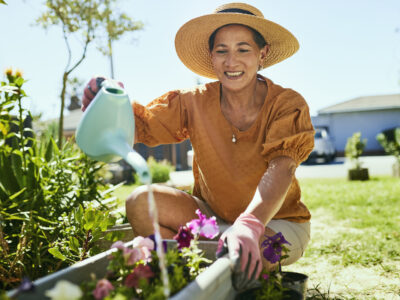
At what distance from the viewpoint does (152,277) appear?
0.99 m

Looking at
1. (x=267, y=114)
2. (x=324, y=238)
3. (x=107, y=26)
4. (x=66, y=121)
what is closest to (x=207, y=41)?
(x=267, y=114)

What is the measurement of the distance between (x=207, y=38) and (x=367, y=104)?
25.0 metres

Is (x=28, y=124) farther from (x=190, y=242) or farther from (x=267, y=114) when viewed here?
(x=190, y=242)

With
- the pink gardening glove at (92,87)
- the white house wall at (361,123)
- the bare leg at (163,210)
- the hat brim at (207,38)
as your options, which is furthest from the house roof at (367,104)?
the pink gardening glove at (92,87)

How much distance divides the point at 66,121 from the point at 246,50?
2370 cm

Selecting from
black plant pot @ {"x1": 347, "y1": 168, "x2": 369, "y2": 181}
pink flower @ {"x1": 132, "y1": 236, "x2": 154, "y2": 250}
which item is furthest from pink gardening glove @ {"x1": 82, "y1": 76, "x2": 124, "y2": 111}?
black plant pot @ {"x1": 347, "y1": 168, "x2": 369, "y2": 181}

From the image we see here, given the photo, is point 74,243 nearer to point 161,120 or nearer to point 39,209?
point 39,209

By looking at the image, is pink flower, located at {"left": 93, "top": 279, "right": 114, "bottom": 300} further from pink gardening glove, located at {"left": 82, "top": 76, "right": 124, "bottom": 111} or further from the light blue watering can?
pink gardening glove, located at {"left": 82, "top": 76, "right": 124, "bottom": 111}

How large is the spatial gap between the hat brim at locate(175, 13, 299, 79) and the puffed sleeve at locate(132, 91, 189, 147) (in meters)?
0.34

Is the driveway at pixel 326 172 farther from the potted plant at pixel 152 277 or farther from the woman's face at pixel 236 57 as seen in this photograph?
the potted plant at pixel 152 277

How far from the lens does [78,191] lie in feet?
7.27

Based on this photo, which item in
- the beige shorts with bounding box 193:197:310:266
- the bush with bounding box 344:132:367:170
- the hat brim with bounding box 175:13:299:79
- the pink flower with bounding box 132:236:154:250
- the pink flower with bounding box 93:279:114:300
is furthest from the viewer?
the bush with bounding box 344:132:367:170

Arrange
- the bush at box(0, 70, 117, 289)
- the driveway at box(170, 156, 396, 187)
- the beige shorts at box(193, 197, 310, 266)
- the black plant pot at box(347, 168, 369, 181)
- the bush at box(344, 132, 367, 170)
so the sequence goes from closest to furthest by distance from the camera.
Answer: the bush at box(0, 70, 117, 289), the beige shorts at box(193, 197, 310, 266), the black plant pot at box(347, 168, 369, 181), the bush at box(344, 132, 367, 170), the driveway at box(170, 156, 396, 187)

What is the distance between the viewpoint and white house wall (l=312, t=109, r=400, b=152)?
23.2 m
